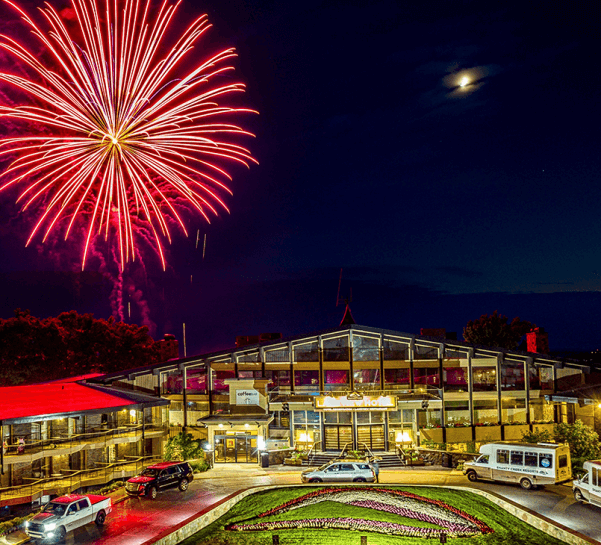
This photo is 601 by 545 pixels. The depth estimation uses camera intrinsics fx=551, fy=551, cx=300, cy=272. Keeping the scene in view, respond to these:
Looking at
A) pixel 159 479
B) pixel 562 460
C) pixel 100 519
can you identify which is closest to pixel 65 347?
pixel 159 479

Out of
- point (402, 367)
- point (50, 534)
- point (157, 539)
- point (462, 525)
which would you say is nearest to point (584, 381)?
point (402, 367)

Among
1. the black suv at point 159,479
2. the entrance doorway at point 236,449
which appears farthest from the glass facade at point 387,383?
the black suv at point 159,479

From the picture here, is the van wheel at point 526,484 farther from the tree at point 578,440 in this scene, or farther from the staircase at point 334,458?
the staircase at point 334,458

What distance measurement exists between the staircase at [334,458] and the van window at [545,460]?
1007 cm

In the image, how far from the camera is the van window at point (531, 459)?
28797 mm

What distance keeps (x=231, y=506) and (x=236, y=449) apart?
10960 mm

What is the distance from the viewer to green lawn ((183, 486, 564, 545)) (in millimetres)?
21875

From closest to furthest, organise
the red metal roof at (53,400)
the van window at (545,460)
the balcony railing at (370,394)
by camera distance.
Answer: the van window at (545,460), the red metal roof at (53,400), the balcony railing at (370,394)

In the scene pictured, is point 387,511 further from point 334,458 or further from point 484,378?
point 484,378

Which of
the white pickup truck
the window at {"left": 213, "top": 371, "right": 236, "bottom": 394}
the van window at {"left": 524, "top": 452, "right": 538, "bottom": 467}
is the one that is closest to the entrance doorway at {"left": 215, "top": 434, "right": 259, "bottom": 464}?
the window at {"left": 213, "top": 371, "right": 236, "bottom": 394}

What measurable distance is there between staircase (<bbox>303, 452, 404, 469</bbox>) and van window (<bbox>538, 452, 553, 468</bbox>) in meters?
10.1

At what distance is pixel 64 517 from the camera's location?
75.0ft

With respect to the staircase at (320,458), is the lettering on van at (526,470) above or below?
above

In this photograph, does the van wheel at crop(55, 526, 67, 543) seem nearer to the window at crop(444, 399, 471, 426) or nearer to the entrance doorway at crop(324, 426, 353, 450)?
the entrance doorway at crop(324, 426, 353, 450)
